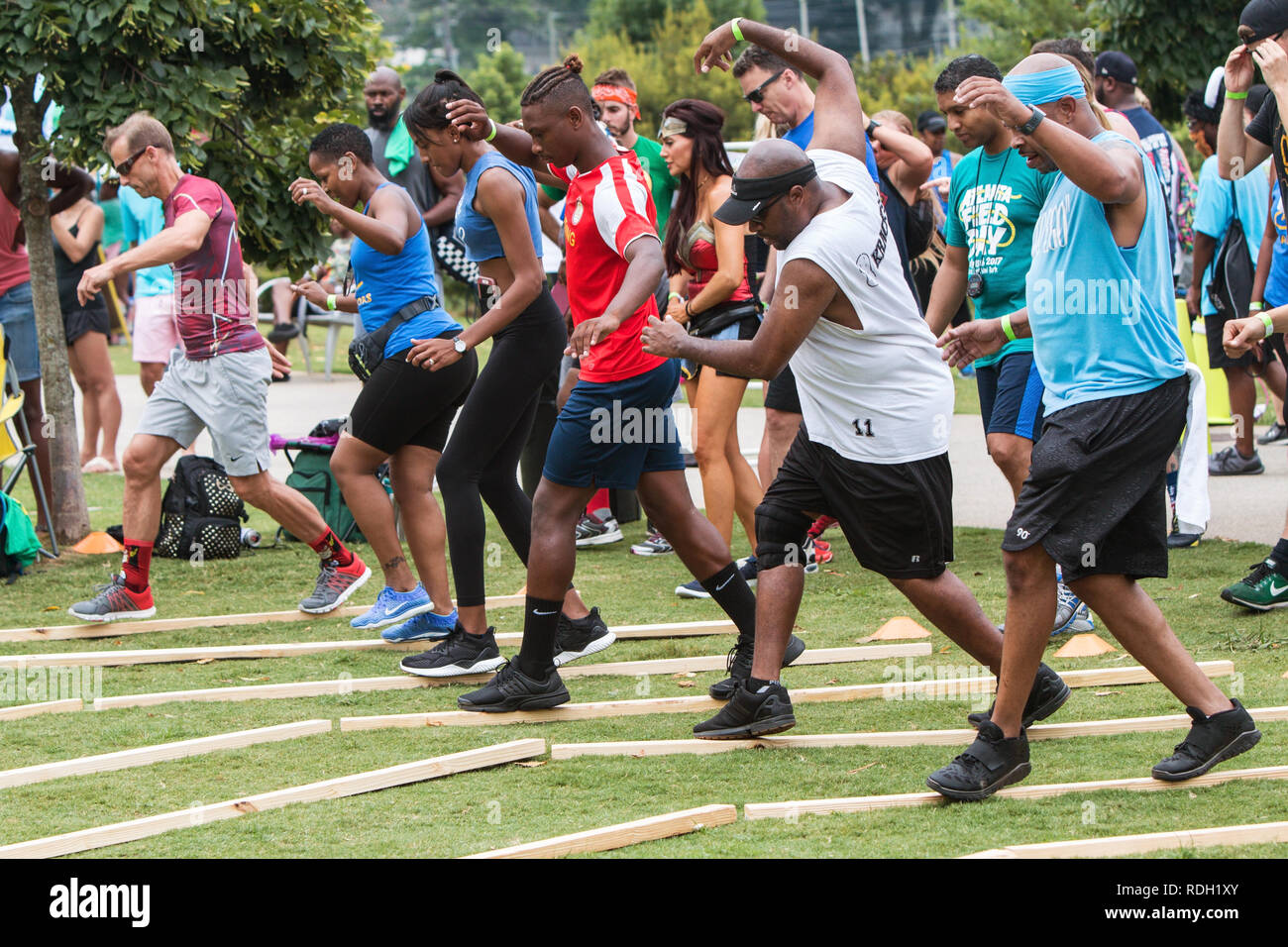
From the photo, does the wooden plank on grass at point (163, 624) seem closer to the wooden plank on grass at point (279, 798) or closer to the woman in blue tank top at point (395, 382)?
the woman in blue tank top at point (395, 382)

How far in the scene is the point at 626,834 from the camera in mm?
3850

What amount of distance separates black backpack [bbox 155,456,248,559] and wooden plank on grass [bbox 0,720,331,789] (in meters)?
3.64

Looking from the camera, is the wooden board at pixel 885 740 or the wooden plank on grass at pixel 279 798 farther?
the wooden board at pixel 885 740

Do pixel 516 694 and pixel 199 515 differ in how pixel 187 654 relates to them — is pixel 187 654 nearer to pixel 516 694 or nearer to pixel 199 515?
pixel 516 694

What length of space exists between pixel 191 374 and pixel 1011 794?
174 inches

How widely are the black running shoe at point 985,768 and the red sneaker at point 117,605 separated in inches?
165

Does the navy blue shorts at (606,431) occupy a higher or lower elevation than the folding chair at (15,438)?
higher

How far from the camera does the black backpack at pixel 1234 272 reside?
29.4 feet

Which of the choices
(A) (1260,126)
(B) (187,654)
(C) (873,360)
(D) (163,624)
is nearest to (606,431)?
(C) (873,360)

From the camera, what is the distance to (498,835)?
13.2ft

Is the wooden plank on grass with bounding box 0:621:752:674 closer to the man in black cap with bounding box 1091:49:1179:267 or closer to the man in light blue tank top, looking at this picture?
the man in light blue tank top

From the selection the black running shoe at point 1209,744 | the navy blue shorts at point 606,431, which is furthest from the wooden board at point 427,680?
the black running shoe at point 1209,744

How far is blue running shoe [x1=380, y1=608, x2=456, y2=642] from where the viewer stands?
253 inches
